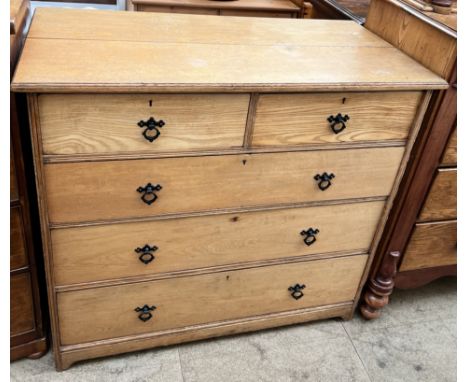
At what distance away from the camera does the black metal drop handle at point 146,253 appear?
→ 153 cm

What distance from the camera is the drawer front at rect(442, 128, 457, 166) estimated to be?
1.62 m

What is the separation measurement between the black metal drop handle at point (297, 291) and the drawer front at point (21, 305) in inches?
35.6

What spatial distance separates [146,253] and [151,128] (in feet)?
1.43

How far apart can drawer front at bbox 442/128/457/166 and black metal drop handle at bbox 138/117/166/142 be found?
96cm

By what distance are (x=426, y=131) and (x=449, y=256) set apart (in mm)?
645

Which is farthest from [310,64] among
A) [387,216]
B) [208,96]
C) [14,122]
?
[14,122]

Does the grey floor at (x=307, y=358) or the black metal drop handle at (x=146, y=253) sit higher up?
the black metal drop handle at (x=146, y=253)

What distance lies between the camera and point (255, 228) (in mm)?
1616

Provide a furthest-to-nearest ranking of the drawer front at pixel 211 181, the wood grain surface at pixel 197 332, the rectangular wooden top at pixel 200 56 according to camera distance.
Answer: the wood grain surface at pixel 197 332
the drawer front at pixel 211 181
the rectangular wooden top at pixel 200 56

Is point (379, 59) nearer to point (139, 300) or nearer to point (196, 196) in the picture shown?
point (196, 196)

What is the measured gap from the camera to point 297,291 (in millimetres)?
1833

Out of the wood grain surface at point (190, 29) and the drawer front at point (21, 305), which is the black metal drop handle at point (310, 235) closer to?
the wood grain surface at point (190, 29)

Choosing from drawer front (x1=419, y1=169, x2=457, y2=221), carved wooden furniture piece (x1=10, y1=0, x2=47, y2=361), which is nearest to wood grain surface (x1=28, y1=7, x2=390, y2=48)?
carved wooden furniture piece (x1=10, y1=0, x2=47, y2=361)

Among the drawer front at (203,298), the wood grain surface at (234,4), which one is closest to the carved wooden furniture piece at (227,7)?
the wood grain surface at (234,4)
